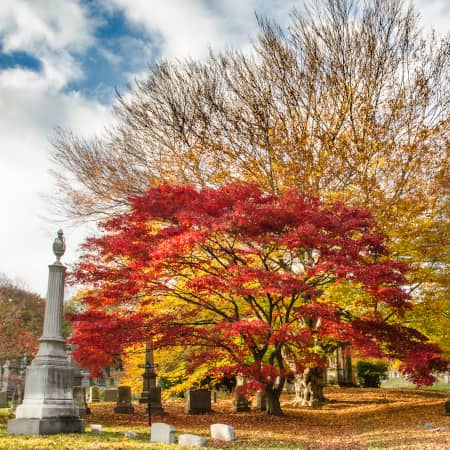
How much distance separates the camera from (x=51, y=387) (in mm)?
10945

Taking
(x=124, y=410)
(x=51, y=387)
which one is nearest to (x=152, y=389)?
(x=124, y=410)

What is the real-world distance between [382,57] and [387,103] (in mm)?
1443

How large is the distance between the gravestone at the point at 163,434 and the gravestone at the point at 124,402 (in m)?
8.06

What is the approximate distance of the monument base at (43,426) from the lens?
1034 centimetres

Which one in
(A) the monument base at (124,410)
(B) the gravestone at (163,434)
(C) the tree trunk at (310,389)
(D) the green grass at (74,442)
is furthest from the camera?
(C) the tree trunk at (310,389)

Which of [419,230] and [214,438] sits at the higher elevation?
[419,230]

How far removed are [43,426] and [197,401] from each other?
7681 mm

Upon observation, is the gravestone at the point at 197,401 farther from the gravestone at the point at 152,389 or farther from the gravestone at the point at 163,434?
the gravestone at the point at 163,434

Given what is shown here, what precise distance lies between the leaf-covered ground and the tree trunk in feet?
1.49

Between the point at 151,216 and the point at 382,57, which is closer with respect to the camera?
the point at 151,216

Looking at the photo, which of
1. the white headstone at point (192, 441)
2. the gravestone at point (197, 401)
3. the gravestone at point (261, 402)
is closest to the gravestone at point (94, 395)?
the gravestone at point (197, 401)

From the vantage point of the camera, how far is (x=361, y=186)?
1670 cm

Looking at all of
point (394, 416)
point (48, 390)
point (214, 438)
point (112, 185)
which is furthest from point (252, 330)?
point (112, 185)

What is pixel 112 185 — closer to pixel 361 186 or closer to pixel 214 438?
pixel 361 186
